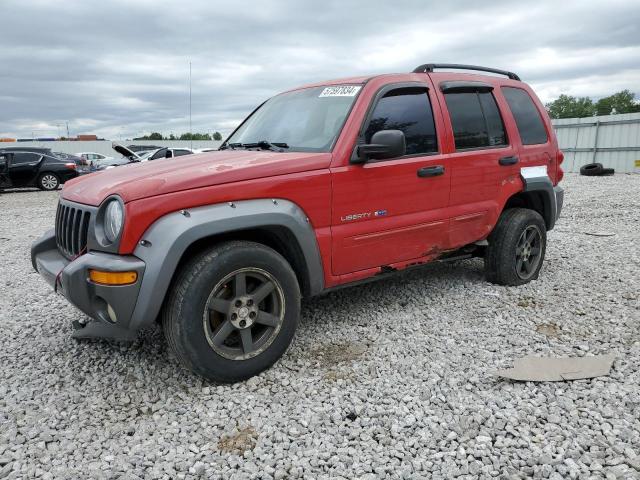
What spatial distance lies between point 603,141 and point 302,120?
806 inches

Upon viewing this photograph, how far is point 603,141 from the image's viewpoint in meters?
20.3

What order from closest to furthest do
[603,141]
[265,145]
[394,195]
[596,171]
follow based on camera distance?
[394,195] → [265,145] → [596,171] → [603,141]

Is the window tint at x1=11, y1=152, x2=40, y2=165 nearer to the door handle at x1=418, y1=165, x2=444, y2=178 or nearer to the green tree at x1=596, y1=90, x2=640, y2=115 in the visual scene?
the door handle at x1=418, y1=165, x2=444, y2=178

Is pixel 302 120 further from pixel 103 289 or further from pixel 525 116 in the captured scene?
pixel 525 116

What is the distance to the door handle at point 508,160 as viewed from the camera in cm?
434

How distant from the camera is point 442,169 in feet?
12.7

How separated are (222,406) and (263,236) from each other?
3.52 feet

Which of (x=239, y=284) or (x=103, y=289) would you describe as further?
(x=239, y=284)

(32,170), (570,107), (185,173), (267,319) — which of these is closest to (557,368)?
(267,319)

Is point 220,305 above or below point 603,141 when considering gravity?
below

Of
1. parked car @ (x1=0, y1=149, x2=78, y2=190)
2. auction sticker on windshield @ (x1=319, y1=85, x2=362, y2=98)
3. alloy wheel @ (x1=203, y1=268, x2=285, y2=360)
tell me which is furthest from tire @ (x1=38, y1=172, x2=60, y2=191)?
alloy wheel @ (x1=203, y1=268, x2=285, y2=360)

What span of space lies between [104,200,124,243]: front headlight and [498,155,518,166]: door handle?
10.3ft

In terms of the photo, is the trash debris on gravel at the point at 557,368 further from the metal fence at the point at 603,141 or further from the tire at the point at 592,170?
the metal fence at the point at 603,141

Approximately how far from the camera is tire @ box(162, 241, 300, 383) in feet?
9.14
